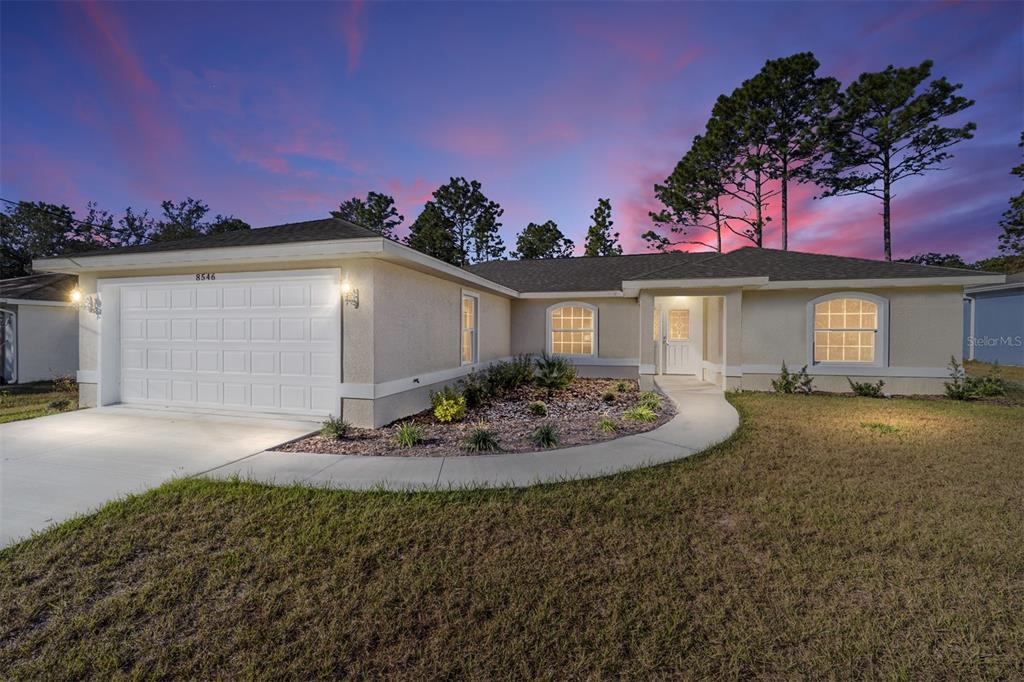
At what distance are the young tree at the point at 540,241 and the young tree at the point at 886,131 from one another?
70.1ft

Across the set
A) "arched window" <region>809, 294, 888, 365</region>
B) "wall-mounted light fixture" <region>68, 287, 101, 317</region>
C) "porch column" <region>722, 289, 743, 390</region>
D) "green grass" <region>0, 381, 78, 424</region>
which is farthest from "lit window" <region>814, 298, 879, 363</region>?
"green grass" <region>0, 381, 78, 424</region>

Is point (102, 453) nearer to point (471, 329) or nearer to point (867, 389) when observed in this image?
point (471, 329)

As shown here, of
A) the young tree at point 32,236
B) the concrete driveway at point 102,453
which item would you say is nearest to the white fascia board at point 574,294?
the concrete driveway at point 102,453

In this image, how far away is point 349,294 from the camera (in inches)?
262

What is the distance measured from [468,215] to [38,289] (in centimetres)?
2687

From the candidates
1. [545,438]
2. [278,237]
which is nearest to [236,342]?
[278,237]

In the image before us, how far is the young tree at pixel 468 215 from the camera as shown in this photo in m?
34.7

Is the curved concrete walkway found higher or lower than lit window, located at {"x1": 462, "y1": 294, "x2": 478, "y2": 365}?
lower

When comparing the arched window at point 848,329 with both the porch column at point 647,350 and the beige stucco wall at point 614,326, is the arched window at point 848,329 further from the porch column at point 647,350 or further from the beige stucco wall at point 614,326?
the beige stucco wall at point 614,326

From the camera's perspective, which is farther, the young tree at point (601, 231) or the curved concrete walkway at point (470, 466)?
the young tree at point (601, 231)

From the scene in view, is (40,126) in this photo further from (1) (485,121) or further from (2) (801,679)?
(2) (801,679)

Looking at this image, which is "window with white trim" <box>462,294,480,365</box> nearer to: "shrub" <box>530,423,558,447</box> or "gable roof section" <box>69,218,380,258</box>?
"gable roof section" <box>69,218,380,258</box>

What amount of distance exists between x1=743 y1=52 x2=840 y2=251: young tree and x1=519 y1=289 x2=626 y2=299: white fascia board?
15.0 meters

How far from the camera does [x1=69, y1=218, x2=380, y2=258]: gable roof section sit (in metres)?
6.76
